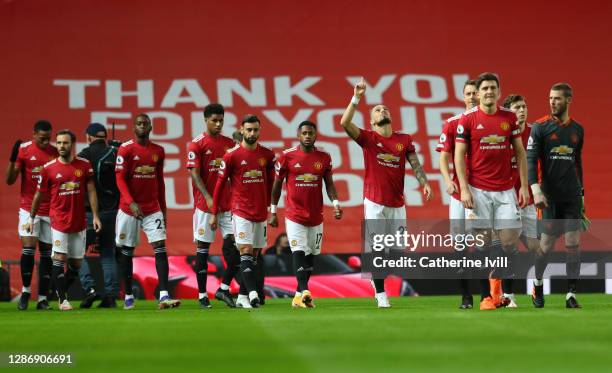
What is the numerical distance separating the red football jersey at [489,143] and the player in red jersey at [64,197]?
13.1ft

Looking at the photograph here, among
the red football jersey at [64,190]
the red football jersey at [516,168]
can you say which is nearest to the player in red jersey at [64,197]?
the red football jersey at [64,190]

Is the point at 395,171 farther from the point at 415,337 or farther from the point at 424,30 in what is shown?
the point at 424,30

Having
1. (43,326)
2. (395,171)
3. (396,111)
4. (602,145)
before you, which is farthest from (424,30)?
(43,326)

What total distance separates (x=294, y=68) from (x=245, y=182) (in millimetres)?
7635

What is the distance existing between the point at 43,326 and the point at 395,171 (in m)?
4.19

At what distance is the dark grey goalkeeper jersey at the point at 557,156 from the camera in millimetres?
10773

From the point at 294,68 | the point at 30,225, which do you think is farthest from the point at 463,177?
the point at 294,68

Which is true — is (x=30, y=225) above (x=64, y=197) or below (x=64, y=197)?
below

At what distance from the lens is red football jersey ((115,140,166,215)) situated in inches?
466

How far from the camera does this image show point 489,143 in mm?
10133

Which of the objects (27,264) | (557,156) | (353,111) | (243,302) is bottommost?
(243,302)

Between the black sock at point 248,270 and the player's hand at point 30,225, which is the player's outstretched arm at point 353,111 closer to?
the black sock at point 248,270

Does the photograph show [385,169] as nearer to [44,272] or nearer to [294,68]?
[44,272]

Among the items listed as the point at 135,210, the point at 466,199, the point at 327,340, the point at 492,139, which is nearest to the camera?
the point at 327,340
